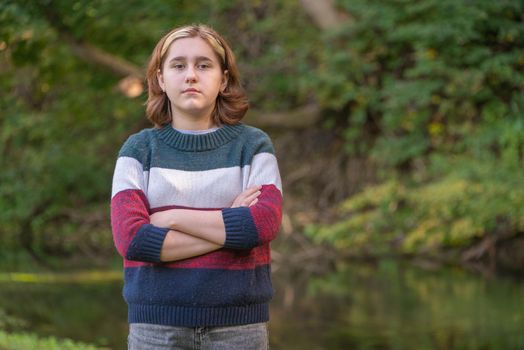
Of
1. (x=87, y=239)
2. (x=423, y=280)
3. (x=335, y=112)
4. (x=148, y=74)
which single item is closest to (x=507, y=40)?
(x=423, y=280)

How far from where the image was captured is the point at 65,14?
10.2m

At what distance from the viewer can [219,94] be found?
302 centimetres

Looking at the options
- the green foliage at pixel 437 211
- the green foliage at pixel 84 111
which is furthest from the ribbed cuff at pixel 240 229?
the green foliage at pixel 84 111

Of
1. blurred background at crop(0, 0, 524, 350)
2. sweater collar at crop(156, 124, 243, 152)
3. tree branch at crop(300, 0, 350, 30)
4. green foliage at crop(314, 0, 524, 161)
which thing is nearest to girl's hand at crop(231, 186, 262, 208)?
sweater collar at crop(156, 124, 243, 152)

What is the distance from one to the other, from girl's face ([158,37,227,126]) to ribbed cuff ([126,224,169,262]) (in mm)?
379

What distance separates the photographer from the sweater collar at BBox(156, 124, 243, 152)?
2869 millimetres

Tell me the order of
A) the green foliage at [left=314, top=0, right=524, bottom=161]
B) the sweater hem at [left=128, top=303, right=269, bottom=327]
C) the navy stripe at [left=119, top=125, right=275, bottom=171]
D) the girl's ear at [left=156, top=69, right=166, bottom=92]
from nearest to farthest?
the sweater hem at [left=128, top=303, right=269, bottom=327] < the navy stripe at [left=119, top=125, right=275, bottom=171] < the girl's ear at [left=156, top=69, right=166, bottom=92] < the green foliage at [left=314, top=0, right=524, bottom=161]

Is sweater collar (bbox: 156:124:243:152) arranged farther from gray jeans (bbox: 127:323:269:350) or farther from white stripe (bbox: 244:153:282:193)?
gray jeans (bbox: 127:323:269:350)

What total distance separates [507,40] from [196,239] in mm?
7919

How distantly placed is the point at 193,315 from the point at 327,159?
13998 millimetres

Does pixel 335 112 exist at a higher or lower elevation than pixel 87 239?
higher

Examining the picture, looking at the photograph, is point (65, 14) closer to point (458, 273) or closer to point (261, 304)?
point (458, 273)

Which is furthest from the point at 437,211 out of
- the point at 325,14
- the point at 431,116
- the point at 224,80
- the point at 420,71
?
the point at 224,80

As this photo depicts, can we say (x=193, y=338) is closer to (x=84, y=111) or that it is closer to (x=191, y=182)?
(x=191, y=182)
